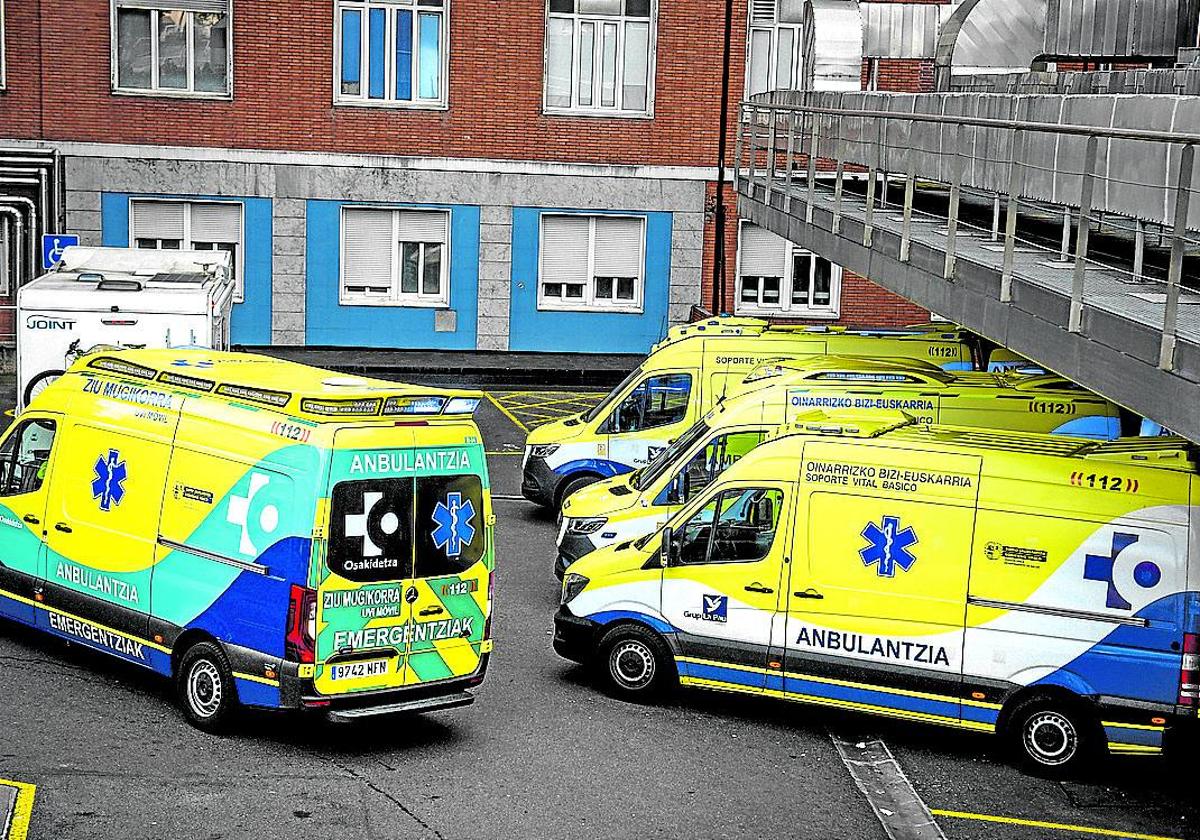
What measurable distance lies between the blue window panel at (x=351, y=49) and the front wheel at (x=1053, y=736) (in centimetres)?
2198

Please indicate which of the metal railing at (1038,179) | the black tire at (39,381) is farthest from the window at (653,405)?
the black tire at (39,381)

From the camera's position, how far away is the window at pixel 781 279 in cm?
3138

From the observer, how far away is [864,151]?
1748cm

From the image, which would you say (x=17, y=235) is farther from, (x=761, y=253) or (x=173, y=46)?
(x=761, y=253)

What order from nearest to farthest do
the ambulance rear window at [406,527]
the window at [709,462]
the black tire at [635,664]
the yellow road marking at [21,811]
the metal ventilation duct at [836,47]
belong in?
the yellow road marking at [21,811] → the ambulance rear window at [406,527] → the black tire at [635,664] → the window at [709,462] → the metal ventilation duct at [836,47]

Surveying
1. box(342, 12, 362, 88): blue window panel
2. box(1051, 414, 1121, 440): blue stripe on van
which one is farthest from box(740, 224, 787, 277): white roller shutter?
box(1051, 414, 1121, 440): blue stripe on van

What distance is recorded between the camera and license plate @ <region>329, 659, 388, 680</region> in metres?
10.4

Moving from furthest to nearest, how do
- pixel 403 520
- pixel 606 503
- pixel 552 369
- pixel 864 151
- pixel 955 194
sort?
pixel 552 369, pixel 864 151, pixel 606 503, pixel 955 194, pixel 403 520

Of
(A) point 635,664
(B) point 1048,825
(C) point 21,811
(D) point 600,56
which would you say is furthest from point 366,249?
(B) point 1048,825

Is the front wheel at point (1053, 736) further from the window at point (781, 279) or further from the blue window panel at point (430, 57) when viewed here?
the blue window panel at point (430, 57)

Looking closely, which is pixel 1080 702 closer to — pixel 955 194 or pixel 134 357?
pixel 955 194

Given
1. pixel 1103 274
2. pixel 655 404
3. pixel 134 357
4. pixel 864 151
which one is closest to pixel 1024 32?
pixel 864 151

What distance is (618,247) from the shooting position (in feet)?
101

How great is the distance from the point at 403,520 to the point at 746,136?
67.5 feet
